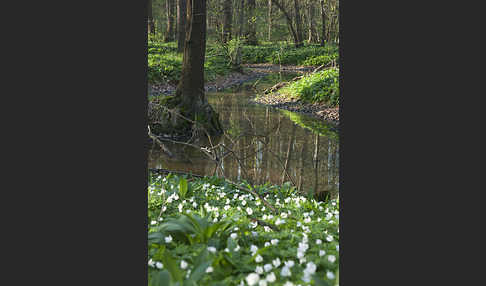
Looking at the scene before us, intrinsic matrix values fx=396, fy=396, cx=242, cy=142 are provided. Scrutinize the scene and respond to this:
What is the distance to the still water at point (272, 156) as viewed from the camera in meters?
4.53

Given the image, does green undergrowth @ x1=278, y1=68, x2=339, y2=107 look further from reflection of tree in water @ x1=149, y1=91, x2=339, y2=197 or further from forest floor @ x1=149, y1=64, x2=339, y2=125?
reflection of tree in water @ x1=149, y1=91, x2=339, y2=197

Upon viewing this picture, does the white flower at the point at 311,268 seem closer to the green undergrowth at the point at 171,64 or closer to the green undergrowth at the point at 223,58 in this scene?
the green undergrowth at the point at 223,58

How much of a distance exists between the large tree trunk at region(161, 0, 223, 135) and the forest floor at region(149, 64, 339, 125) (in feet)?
2.61

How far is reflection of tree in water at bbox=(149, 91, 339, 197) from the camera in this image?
14.7ft

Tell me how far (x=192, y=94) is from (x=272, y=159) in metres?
1.70

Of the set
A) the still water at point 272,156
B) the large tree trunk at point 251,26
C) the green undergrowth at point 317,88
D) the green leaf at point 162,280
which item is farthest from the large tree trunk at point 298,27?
the green leaf at point 162,280

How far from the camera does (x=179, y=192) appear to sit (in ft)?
11.5

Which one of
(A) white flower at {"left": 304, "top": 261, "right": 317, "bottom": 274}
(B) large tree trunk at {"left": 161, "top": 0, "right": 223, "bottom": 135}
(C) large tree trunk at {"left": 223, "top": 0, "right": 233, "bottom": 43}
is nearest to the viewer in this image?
(A) white flower at {"left": 304, "top": 261, "right": 317, "bottom": 274}

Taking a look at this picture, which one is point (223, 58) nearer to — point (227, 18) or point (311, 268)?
point (227, 18)

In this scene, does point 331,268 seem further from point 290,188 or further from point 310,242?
point 290,188

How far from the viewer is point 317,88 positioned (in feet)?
28.2

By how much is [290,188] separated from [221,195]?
855 mm

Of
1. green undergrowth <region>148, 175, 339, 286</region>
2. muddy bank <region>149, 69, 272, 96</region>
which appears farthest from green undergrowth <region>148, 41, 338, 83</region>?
green undergrowth <region>148, 175, 339, 286</region>
